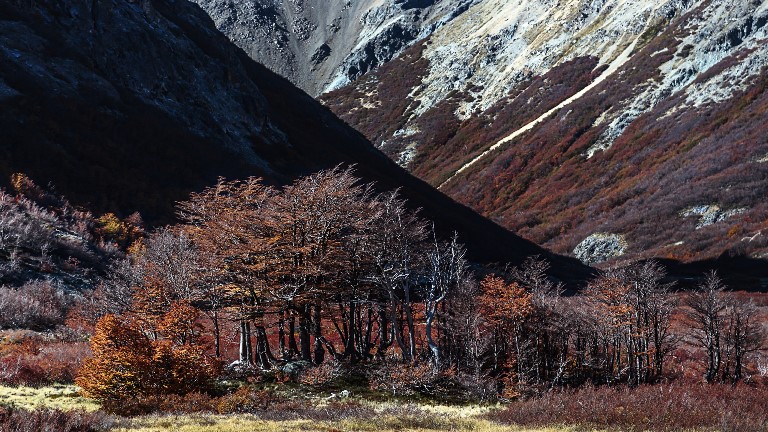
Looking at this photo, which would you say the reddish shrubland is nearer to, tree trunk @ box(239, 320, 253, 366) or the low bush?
tree trunk @ box(239, 320, 253, 366)

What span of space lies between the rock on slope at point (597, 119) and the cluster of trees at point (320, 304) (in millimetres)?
51501

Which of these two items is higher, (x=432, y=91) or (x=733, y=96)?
(x=432, y=91)

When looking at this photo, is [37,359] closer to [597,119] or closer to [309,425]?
[309,425]

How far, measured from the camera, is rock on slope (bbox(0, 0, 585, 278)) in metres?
45.9

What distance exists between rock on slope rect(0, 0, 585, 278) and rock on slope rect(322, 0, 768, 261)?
24206mm

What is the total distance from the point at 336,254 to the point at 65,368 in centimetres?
1082

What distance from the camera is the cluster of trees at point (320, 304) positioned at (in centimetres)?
1991

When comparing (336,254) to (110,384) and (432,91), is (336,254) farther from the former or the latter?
(432,91)

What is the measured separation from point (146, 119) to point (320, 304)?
131 feet

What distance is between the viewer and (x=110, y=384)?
1745 cm

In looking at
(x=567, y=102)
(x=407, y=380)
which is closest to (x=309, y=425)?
(x=407, y=380)

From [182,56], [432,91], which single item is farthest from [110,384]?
[432,91]

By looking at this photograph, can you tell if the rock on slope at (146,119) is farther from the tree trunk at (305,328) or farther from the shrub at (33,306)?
the tree trunk at (305,328)

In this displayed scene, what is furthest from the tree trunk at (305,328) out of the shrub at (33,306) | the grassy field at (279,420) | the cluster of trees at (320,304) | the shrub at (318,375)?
the shrub at (33,306)
